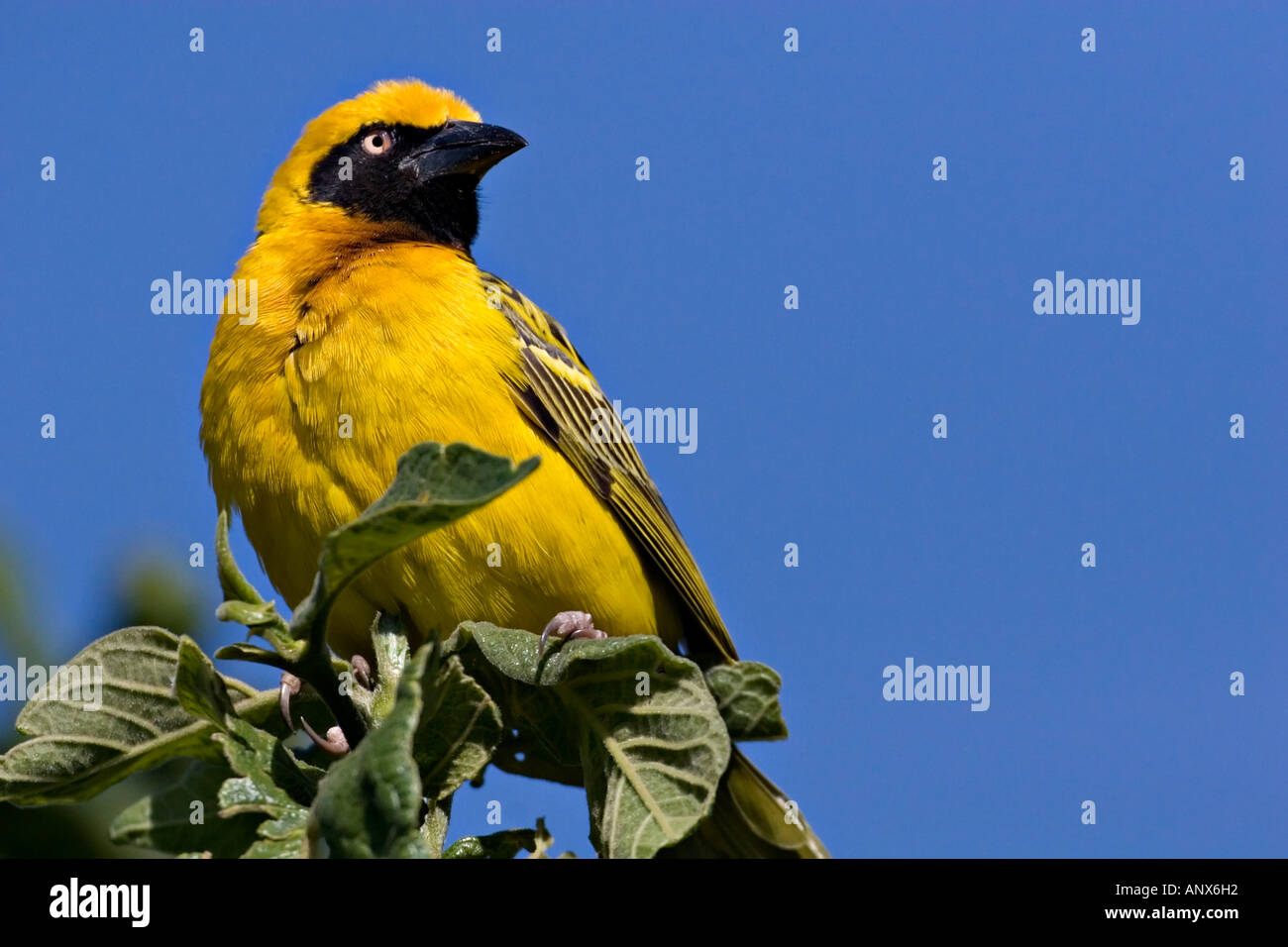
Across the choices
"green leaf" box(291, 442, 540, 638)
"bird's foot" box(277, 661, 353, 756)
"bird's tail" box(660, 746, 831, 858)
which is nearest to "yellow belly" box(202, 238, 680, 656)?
"bird's tail" box(660, 746, 831, 858)

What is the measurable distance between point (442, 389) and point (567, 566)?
758 millimetres

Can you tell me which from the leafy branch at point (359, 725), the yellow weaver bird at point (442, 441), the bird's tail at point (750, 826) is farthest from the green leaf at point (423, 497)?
the bird's tail at point (750, 826)

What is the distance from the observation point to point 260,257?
5.40m

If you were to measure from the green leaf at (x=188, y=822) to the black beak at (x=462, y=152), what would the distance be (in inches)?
148

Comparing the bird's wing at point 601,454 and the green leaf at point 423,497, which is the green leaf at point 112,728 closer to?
the green leaf at point 423,497

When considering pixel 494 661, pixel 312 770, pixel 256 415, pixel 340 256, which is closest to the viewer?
pixel 312 770

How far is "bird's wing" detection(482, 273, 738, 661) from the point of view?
200 inches

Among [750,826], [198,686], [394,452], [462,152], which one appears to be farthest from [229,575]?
[462,152]

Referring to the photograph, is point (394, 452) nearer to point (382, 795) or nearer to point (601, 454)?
point (601, 454)

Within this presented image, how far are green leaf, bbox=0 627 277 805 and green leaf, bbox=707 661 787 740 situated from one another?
43.3 inches

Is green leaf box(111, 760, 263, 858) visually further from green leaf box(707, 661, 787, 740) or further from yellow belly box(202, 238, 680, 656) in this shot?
yellow belly box(202, 238, 680, 656)

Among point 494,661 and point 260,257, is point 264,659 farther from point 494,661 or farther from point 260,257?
point 260,257

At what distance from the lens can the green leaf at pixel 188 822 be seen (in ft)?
9.25
